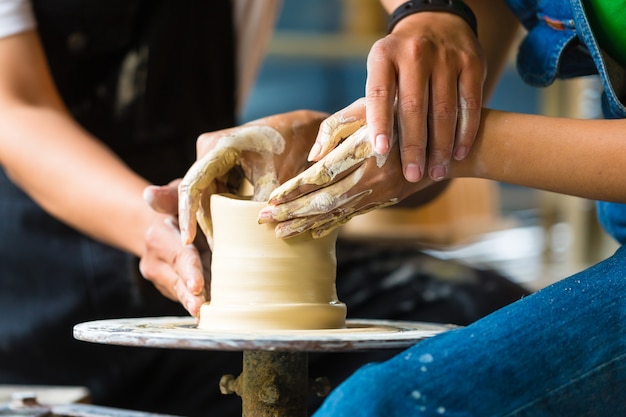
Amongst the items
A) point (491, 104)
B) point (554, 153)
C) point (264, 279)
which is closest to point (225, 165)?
point (264, 279)

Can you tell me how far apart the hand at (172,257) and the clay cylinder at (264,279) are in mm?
94

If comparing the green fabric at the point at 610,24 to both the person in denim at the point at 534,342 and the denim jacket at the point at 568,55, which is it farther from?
the person in denim at the point at 534,342

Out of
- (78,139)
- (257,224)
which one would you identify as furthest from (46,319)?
(257,224)

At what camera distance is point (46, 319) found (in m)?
1.80

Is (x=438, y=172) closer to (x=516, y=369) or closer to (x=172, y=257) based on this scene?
(x=516, y=369)

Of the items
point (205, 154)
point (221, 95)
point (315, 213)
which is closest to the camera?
point (315, 213)

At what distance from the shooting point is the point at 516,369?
79cm

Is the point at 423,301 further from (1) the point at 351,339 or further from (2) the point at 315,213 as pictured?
(1) the point at 351,339

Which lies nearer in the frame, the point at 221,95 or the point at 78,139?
the point at 78,139

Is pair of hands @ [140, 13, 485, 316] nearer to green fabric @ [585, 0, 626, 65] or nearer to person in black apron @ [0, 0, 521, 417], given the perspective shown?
green fabric @ [585, 0, 626, 65]

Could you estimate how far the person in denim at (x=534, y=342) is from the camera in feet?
2.56

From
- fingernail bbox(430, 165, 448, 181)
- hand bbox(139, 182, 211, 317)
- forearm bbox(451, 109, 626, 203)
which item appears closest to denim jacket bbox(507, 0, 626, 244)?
forearm bbox(451, 109, 626, 203)

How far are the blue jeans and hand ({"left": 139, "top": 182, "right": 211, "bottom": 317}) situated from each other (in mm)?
364

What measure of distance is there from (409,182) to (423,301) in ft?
3.05
